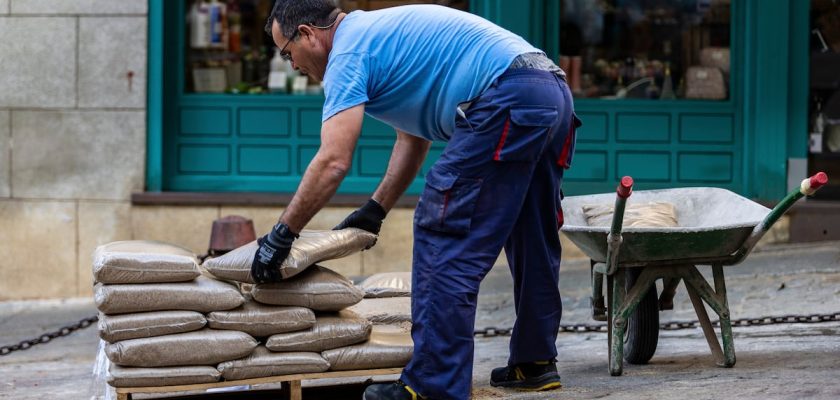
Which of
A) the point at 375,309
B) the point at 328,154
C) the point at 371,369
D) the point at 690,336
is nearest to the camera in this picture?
the point at 328,154

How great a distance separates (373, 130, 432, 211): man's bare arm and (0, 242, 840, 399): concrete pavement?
0.87m

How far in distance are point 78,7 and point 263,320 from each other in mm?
5957

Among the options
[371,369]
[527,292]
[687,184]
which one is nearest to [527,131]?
[527,292]

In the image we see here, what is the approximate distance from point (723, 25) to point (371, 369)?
6.38 metres

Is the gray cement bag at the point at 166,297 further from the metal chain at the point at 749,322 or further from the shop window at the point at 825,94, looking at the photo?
the shop window at the point at 825,94

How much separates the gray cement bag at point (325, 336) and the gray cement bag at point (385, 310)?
1.24 ft

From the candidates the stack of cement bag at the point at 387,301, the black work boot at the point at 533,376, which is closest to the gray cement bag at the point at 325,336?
the stack of cement bag at the point at 387,301

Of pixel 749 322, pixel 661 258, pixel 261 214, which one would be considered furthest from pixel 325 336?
pixel 261 214

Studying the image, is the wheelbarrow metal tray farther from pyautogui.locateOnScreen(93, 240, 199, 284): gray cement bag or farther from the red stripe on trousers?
pyautogui.locateOnScreen(93, 240, 199, 284): gray cement bag

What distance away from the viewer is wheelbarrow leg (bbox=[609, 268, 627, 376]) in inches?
232

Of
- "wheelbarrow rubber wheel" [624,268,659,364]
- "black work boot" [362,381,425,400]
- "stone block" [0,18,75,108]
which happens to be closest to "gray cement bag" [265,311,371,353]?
"black work boot" [362,381,425,400]

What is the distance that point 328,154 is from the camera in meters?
4.86

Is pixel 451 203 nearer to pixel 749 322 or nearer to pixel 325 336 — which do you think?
pixel 325 336

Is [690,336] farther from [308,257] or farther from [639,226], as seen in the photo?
[308,257]
